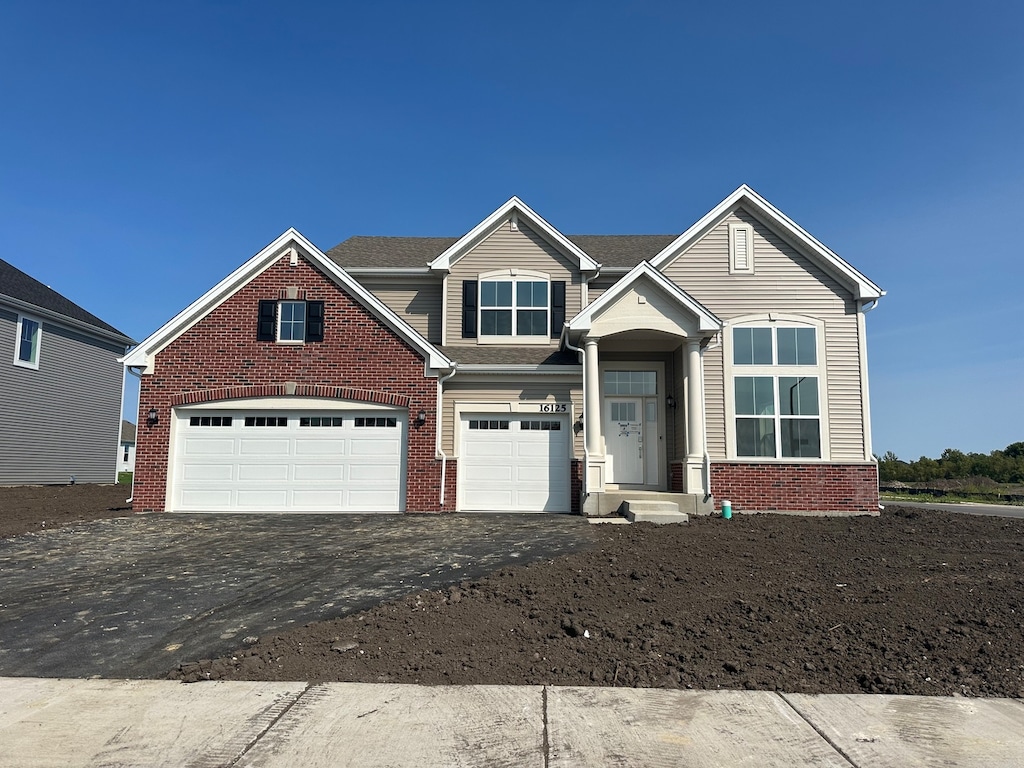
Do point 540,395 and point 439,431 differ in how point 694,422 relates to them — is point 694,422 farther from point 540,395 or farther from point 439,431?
point 439,431

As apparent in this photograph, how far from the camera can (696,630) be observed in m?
5.67

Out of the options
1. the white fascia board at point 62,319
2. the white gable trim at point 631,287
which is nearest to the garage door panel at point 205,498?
the white gable trim at point 631,287

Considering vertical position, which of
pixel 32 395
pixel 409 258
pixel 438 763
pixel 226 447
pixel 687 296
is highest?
pixel 409 258

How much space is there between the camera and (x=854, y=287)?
1466 centimetres

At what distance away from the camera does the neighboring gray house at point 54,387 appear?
797 inches

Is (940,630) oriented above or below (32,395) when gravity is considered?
below

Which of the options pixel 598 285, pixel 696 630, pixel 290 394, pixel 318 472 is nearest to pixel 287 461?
pixel 318 472

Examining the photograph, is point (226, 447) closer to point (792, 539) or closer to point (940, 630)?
point (792, 539)

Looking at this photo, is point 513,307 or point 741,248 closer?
point 741,248

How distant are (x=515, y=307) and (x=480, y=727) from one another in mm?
12319

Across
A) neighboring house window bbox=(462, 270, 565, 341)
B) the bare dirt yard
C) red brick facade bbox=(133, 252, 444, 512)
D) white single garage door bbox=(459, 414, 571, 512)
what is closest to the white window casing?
white single garage door bbox=(459, 414, 571, 512)

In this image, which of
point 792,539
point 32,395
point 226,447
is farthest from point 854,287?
point 32,395

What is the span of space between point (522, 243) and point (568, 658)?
1217 cm

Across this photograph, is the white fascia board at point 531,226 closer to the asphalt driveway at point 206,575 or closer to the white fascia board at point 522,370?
the white fascia board at point 522,370
